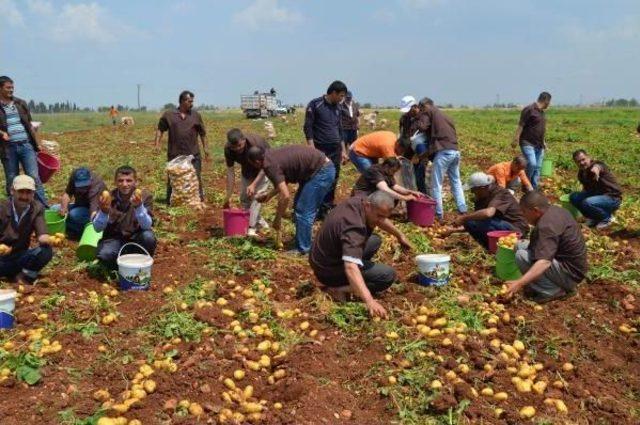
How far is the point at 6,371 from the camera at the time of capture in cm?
420

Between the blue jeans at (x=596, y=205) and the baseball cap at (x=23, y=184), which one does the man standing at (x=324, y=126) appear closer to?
the blue jeans at (x=596, y=205)

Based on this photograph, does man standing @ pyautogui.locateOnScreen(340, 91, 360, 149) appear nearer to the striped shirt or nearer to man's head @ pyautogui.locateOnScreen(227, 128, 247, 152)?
man's head @ pyautogui.locateOnScreen(227, 128, 247, 152)

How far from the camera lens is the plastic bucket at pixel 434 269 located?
590cm

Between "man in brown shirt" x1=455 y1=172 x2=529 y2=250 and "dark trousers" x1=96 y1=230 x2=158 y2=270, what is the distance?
146 inches

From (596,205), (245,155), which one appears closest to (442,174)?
(596,205)

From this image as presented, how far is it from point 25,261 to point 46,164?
11.7 ft

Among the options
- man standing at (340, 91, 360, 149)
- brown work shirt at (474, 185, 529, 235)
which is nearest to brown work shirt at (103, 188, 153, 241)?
brown work shirt at (474, 185, 529, 235)

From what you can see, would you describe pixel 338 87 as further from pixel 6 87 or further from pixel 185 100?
pixel 6 87

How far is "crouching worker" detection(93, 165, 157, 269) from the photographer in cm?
601

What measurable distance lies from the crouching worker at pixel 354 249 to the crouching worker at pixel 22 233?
267 centimetres

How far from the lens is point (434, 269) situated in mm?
5938

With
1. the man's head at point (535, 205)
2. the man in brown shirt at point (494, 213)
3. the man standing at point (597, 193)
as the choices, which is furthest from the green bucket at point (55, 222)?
the man standing at point (597, 193)

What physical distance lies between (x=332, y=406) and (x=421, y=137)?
564 centimetres

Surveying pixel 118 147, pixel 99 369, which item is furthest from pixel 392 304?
pixel 118 147
